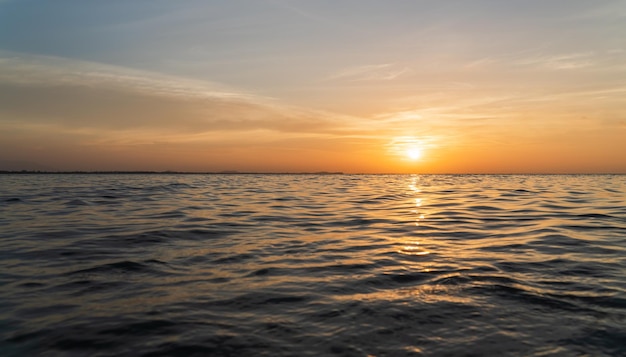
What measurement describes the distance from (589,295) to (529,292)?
0.91 meters

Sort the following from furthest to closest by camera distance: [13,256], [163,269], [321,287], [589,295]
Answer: [13,256], [163,269], [321,287], [589,295]

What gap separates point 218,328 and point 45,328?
7.56ft

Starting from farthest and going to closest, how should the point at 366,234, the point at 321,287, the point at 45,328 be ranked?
1. the point at 366,234
2. the point at 321,287
3. the point at 45,328

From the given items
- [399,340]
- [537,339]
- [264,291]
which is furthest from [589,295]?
[264,291]

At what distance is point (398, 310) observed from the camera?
6.21 metres

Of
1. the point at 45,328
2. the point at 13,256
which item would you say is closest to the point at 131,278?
the point at 45,328

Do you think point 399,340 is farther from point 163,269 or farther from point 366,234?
point 366,234

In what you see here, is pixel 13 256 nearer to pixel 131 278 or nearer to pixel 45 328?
pixel 131 278

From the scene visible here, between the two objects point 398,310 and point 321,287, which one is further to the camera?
point 321,287

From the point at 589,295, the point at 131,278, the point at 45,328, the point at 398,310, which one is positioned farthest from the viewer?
the point at 131,278

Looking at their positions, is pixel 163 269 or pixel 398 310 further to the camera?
pixel 163 269

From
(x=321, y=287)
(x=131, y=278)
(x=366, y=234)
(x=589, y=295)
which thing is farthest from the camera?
(x=366, y=234)

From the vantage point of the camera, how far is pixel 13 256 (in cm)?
983

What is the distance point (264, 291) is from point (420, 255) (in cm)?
456
